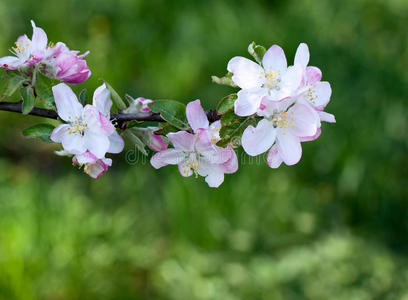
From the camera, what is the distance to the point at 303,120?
840mm

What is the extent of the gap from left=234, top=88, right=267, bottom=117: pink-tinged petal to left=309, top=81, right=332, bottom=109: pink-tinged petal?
0.33 ft

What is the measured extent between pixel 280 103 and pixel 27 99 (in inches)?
16.9

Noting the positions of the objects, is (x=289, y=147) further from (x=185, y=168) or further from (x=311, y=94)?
(x=185, y=168)

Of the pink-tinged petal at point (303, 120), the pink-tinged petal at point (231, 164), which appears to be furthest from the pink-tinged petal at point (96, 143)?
the pink-tinged petal at point (303, 120)

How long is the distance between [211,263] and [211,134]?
184cm

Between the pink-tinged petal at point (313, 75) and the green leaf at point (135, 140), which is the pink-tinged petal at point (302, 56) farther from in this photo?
the green leaf at point (135, 140)

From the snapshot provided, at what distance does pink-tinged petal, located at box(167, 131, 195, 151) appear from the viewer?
33.4 inches

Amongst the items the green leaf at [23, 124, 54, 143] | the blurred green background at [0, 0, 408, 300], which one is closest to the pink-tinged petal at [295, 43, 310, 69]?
the green leaf at [23, 124, 54, 143]

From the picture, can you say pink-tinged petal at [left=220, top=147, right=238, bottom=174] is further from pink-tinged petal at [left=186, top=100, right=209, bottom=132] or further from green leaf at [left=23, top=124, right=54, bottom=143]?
green leaf at [left=23, top=124, right=54, bottom=143]

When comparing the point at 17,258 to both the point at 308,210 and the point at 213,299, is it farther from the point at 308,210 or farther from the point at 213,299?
the point at 308,210

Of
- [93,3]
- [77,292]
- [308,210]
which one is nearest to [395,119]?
[308,210]

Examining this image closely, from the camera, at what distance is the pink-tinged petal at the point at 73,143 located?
85 centimetres

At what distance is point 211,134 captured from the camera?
34.3 inches

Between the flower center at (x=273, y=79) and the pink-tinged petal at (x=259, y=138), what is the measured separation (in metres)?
0.06
